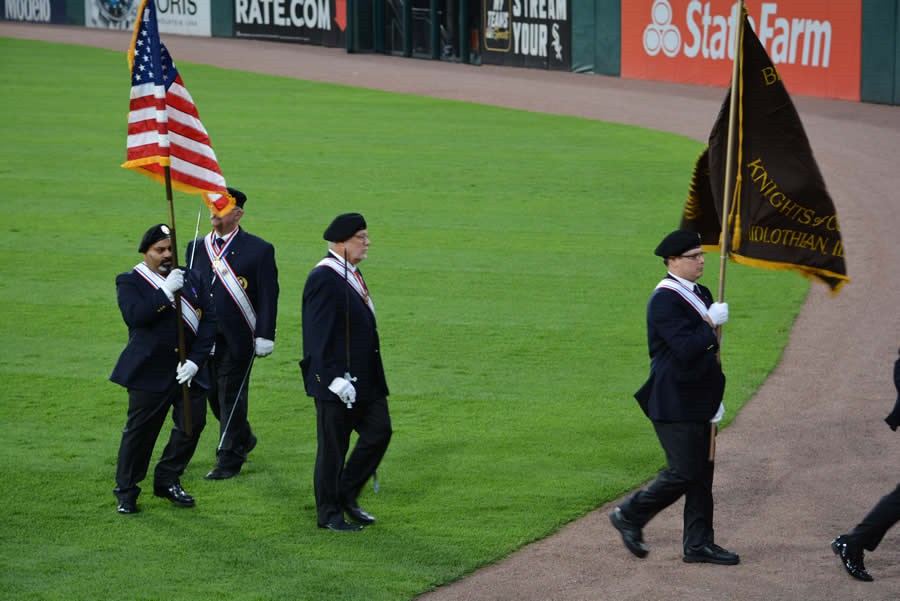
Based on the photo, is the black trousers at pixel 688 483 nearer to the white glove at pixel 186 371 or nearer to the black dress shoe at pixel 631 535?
the black dress shoe at pixel 631 535

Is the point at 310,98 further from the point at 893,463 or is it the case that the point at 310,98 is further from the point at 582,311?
the point at 893,463

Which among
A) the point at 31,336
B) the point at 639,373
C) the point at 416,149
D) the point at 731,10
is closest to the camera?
the point at 639,373

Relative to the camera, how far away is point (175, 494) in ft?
26.9

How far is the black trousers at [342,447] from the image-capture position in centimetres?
765

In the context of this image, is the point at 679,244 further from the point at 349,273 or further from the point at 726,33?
the point at 726,33

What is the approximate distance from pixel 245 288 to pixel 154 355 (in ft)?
3.23

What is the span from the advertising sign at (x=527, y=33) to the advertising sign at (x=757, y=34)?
199 centimetres

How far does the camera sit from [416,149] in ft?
73.2

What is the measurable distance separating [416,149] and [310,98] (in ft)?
24.9

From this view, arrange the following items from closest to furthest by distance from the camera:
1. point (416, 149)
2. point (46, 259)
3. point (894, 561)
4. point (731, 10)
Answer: point (894, 561), point (46, 259), point (416, 149), point (731, 10)

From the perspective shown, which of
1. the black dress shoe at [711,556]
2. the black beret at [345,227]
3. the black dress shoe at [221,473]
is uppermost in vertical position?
the black beret at [345,227]

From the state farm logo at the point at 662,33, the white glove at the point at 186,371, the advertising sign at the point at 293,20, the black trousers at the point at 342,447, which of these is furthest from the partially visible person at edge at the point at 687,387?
the advertising sign at the point at 293,20

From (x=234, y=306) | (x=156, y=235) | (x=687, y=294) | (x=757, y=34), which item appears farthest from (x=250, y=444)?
(x=757, y=34)

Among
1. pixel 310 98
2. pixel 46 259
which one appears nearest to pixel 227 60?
pixel 310 98
